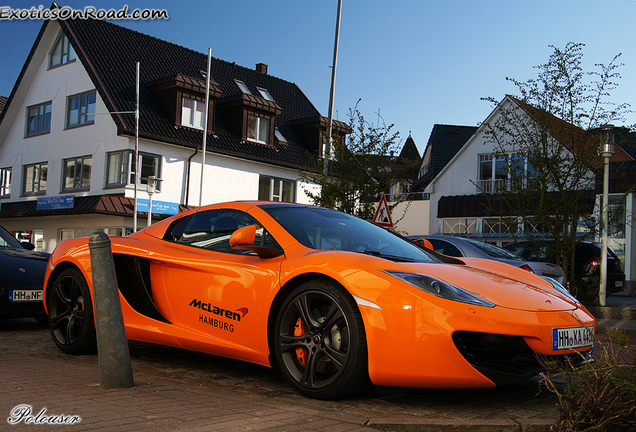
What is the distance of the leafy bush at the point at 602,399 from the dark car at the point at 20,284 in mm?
6205

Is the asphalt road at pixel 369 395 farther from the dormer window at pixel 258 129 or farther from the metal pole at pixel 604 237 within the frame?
the dormer window at pixel 258 129

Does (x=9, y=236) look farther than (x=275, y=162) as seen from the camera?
No

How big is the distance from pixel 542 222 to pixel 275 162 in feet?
66.3

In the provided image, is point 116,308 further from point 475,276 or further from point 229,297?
point 475,276

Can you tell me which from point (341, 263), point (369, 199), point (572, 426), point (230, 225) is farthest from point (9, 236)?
point (369, 199)

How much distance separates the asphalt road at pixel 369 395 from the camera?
11.5ft

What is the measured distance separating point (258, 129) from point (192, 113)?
3982 millimetres

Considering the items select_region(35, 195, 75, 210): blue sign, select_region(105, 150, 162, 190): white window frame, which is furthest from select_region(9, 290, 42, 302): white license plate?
select_region(35, 195, 75, 210): blue sign

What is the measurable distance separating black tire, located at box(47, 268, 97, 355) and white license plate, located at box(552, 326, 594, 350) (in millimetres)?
3697

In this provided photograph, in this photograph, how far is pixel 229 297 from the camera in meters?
4.34

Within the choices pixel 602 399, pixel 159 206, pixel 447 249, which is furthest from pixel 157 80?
pixel 602 399

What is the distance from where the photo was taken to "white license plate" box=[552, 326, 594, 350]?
11.8ft

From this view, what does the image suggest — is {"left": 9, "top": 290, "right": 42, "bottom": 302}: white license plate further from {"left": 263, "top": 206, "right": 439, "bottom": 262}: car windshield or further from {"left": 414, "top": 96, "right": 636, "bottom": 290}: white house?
{"left": 414, "top": 96, "right": 636, "bottom": 290}: white house

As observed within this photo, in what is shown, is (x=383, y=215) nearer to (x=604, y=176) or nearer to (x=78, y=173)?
(x=604, y=176)
